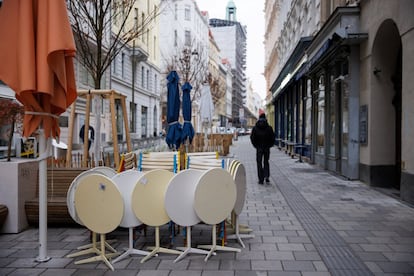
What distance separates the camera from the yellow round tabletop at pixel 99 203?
4758mm

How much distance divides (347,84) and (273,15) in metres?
33.3

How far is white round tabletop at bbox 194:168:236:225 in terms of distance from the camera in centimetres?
482

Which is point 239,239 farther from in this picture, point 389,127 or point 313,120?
point 313,120

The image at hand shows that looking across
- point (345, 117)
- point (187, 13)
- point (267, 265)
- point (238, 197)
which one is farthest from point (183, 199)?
point (187, 13)

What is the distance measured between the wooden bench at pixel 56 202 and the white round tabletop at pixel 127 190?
4.78 feet

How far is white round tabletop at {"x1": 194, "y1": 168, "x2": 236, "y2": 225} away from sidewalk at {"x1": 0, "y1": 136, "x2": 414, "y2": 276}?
1.66 ft

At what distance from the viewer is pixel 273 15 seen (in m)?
43.3

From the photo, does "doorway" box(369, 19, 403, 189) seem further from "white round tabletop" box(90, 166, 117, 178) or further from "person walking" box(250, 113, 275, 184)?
"white round tabletop" box(90, 166, 117, 178)

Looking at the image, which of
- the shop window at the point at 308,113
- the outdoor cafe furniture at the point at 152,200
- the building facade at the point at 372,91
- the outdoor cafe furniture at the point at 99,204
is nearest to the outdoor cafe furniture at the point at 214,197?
the outdoor cafe furniture at the point at 152,200

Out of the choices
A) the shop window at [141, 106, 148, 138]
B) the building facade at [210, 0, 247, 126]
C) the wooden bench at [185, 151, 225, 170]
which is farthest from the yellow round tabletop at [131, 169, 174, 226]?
the building facade at [210, 0, 247, 126]

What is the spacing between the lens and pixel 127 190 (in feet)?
16.6

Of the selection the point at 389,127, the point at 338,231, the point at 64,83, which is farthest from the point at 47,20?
the point at 389,127

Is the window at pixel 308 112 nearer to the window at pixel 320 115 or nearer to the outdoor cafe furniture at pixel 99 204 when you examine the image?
the window at pixel 320 115

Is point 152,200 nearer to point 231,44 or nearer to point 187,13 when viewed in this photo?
point 187,13
